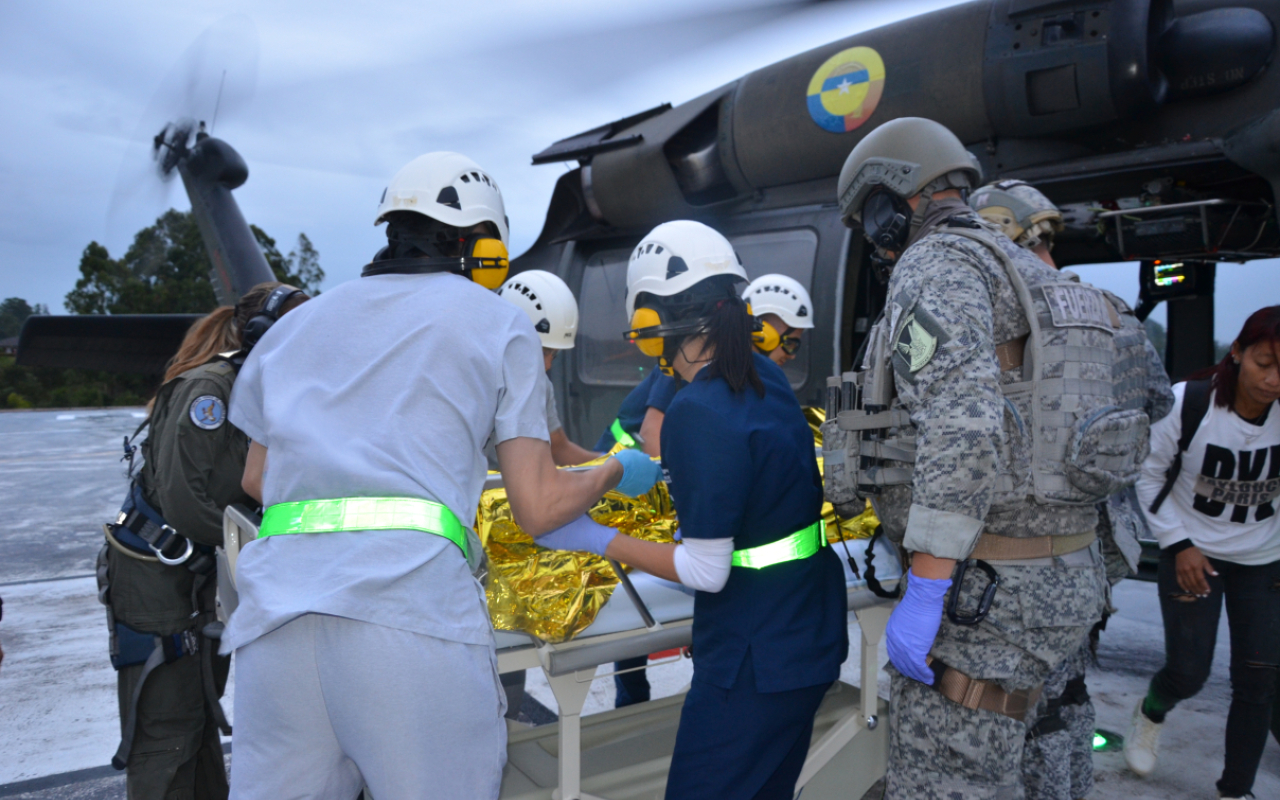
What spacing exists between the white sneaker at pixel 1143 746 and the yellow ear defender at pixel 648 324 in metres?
2.49

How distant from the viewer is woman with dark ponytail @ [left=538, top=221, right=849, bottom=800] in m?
1.67

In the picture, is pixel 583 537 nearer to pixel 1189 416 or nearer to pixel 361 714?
pixel 361 714

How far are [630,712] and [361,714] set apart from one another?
1.45 m

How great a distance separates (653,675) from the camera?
4.19 m

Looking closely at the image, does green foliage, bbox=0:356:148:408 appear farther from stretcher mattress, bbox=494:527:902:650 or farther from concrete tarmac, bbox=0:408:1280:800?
stretcher mattress, bbox=494:527:902:650

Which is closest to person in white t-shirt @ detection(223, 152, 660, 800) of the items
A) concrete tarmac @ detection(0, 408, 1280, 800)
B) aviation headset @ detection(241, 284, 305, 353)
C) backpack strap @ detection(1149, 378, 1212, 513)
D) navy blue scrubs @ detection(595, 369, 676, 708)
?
aviation headset @ detection(241, 284, 305, 353)

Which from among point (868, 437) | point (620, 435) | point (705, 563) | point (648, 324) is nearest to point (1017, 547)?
point (868, 437)

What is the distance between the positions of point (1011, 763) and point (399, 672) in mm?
1289

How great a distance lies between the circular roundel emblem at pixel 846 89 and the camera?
428 centimetres

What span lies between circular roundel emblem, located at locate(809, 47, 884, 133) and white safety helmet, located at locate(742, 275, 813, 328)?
108cm

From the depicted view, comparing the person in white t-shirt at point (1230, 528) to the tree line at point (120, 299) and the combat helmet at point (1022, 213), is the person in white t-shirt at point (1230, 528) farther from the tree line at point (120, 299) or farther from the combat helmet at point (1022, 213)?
the tree line at point (120, 299)

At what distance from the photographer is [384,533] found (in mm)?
1319

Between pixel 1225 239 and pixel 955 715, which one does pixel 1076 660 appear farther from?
pixel 1225 239

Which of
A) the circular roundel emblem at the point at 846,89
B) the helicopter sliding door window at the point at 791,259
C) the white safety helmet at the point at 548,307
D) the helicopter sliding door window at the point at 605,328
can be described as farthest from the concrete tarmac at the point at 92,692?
the circular roundel emblem at the point at 846,89
